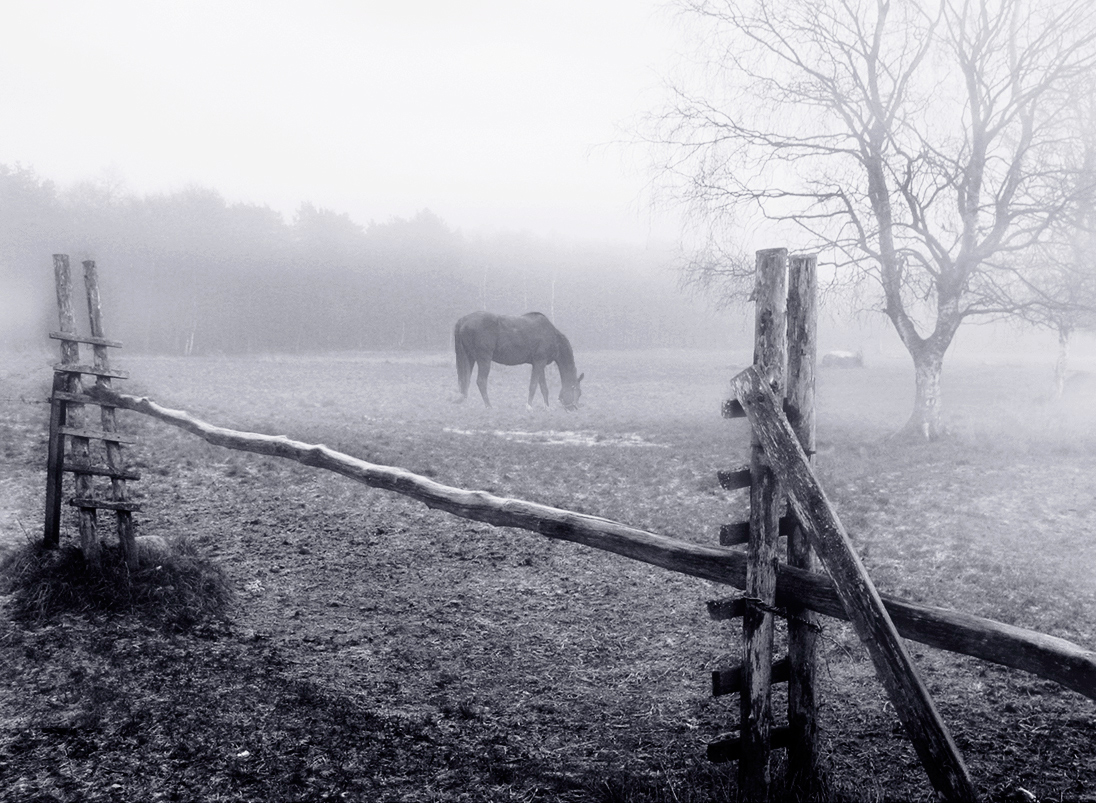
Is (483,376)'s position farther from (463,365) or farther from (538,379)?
(538,379)

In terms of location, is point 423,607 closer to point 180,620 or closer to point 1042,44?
point 180,620

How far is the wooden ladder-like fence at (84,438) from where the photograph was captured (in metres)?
5.97

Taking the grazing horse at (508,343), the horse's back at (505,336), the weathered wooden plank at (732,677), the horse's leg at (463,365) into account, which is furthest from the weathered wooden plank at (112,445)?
the horse's back at (505,336)

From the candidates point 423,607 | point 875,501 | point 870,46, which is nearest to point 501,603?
point 423,607

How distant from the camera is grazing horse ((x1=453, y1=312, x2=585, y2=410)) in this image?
1992 cm

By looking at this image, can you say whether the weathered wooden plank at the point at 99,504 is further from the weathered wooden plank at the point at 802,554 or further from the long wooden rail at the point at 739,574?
the weathered wooden plank at the point at 802,554

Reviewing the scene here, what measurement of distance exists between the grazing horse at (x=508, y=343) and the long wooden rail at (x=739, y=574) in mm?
14376

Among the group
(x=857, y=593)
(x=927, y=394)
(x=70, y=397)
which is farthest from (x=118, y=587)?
(x=927, y=394)

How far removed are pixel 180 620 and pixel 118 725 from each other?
1.48 metres

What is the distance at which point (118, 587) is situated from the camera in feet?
18.5

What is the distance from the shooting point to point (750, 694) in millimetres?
3229

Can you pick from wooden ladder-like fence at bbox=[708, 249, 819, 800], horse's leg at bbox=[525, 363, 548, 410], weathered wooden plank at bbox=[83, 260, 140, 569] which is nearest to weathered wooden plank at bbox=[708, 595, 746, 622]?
wooden ladder-like fence at bbox=[708, 249, 819, 800]

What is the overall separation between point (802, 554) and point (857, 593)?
450mm

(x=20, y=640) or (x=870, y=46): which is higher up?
(x=870, y=46)
